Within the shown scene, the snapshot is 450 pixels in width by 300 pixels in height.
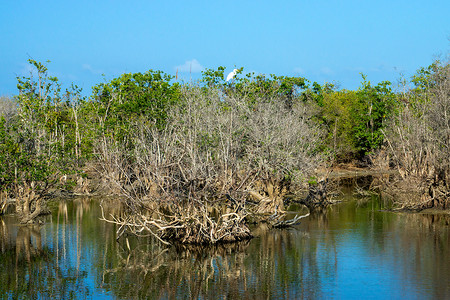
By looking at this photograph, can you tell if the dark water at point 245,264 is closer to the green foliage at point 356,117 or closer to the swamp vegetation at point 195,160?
the swamp vegetation at point 195,160

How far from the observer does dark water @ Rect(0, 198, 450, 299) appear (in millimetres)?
21375

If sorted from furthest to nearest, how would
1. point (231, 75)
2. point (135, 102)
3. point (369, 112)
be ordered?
point (369, 112) < point (231, 75) < point (135, 102)

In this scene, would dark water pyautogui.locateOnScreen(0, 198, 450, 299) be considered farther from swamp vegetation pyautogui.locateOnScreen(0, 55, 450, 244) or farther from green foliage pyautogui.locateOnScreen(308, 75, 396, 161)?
green foliage pyautogui.locateOnScreen(308, 75, 396, 161)

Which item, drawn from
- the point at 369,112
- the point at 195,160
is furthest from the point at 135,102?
the point at 369,112

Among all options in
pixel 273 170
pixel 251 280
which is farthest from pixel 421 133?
pixel 251 280

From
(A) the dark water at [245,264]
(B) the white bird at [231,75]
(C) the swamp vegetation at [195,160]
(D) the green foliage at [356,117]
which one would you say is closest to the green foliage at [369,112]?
(D) the green foliage at [356,117]

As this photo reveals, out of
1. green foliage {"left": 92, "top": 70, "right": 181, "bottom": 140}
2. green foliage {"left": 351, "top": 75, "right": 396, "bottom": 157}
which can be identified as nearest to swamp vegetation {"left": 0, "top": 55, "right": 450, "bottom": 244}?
green foliage {"left": 92, "top": 70, "right": 181, "bottom": 140}

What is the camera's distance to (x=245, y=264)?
25.7 meters

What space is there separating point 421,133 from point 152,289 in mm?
27370

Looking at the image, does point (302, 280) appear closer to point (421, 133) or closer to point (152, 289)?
point (152, 289)

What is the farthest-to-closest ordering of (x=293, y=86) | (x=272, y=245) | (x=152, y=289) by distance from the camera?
(x=293, y=86) → (x=272, y=245) → (x=152, y=289)

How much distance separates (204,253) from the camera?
28250 millimetres

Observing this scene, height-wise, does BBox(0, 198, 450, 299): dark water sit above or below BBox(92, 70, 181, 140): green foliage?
below

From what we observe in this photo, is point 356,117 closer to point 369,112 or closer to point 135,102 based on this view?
point 369,112
